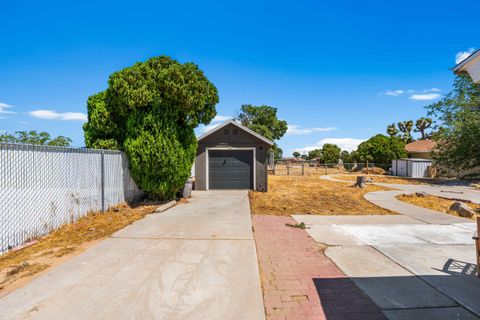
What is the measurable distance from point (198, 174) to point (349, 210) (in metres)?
7.99

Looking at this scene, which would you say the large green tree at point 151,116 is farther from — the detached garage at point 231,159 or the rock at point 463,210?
the rock at point 463,210

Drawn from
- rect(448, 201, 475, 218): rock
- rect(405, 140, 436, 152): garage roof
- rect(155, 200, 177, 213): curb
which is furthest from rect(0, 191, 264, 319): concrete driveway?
rect(405, 140, 436, 152): garage roof

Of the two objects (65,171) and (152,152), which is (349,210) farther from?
(65,171)

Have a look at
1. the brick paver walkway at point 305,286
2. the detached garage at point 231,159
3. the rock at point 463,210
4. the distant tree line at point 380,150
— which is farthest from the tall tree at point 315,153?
the brick paver walkway at point 305,286

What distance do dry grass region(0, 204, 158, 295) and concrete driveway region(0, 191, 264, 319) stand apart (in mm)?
379

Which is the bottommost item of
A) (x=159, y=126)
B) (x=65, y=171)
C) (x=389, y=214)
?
(x=389, y=214)

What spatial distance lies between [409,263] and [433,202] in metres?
8.53

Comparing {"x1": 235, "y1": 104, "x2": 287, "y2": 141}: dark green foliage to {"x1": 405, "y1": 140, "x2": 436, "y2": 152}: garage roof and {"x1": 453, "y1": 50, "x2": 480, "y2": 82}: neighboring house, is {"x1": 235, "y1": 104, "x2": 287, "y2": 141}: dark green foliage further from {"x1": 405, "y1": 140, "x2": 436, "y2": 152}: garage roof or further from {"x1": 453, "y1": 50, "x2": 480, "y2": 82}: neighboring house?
{"x1": 453, "y1": 50, "x2": 480, "y2": 82}: neighboring house

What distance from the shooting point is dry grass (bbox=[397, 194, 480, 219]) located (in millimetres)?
9922

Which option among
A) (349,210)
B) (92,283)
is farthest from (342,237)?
(92,283)

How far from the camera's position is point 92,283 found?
3.63 m

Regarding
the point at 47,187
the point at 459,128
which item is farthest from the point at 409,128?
the point at 47,187

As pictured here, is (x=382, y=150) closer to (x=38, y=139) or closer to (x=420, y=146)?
(x=420, y=146)

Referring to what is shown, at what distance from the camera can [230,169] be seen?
567 inches
